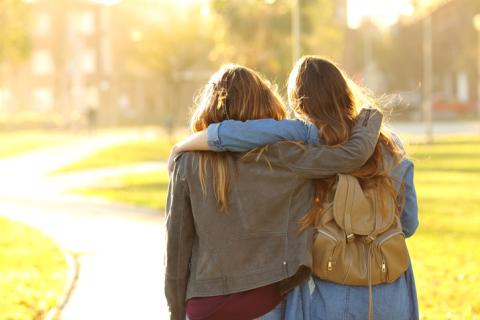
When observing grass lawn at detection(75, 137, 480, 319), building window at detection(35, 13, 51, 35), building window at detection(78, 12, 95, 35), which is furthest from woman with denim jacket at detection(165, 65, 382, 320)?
building window at detection(35, 13, 51, 35)

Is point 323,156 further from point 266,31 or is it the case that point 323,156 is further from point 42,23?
point 42,23

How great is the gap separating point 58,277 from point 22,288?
747mm

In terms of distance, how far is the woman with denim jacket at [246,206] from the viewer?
3592 mm

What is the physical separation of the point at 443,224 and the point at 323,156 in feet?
33.4

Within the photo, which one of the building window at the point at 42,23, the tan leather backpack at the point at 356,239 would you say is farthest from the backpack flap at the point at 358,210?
the building window at the point at 42,23

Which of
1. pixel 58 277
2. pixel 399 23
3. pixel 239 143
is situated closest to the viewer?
pixel 239 143

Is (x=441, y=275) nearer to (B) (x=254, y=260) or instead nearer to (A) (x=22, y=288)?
(A) (x=22, y=288)

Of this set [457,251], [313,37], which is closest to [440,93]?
[313,37]

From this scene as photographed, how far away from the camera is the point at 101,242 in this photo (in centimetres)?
1150

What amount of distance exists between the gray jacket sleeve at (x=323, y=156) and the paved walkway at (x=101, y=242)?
12.0 ft

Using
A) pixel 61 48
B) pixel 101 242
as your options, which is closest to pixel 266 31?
pixel 101 242

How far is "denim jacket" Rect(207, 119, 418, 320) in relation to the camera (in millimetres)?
3562

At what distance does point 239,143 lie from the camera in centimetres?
355

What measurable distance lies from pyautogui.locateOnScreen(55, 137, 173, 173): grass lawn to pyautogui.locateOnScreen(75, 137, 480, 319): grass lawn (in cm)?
458
